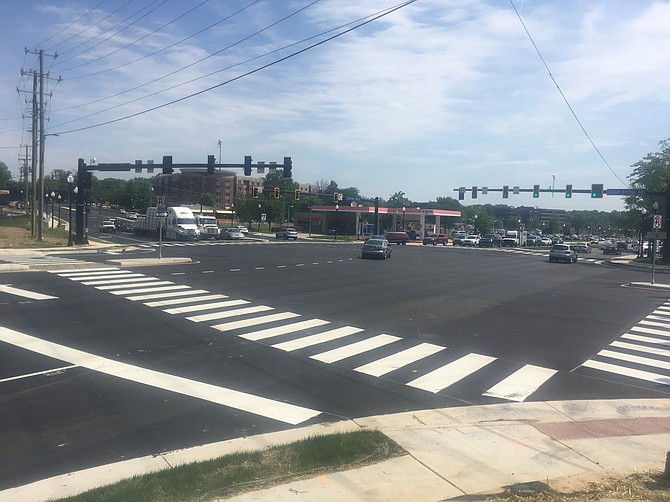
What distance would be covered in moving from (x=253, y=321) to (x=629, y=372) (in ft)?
27.9

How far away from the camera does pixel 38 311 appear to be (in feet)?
Answer: 48.3

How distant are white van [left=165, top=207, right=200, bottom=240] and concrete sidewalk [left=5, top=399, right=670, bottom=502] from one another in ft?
172

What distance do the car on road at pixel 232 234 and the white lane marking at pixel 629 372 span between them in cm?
5553

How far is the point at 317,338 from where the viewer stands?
12.6 metres

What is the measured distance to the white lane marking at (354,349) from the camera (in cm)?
1082

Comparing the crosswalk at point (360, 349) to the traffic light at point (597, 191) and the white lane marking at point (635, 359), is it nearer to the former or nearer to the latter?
the white lane marking at point (635, 359)

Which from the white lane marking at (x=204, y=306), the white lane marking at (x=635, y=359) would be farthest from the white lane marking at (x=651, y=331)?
the white lane marking at (x=204, y=306)

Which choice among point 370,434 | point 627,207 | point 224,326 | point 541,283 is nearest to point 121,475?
point 370,434

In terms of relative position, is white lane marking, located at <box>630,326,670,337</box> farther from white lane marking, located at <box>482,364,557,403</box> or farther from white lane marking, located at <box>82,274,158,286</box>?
white lane marking, located at <box>82,274,158,286</box>

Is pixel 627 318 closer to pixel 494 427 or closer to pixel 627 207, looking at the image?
pixel 494 427

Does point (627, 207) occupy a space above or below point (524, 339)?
above

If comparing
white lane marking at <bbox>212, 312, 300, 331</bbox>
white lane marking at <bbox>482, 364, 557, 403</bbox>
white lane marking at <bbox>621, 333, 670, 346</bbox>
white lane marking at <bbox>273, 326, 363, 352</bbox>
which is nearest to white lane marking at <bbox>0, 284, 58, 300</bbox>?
white lane marking at <bbox>212, 312, 300, 331</bbox>

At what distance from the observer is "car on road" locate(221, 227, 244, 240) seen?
211ft

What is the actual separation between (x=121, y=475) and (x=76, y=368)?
15.1ft
